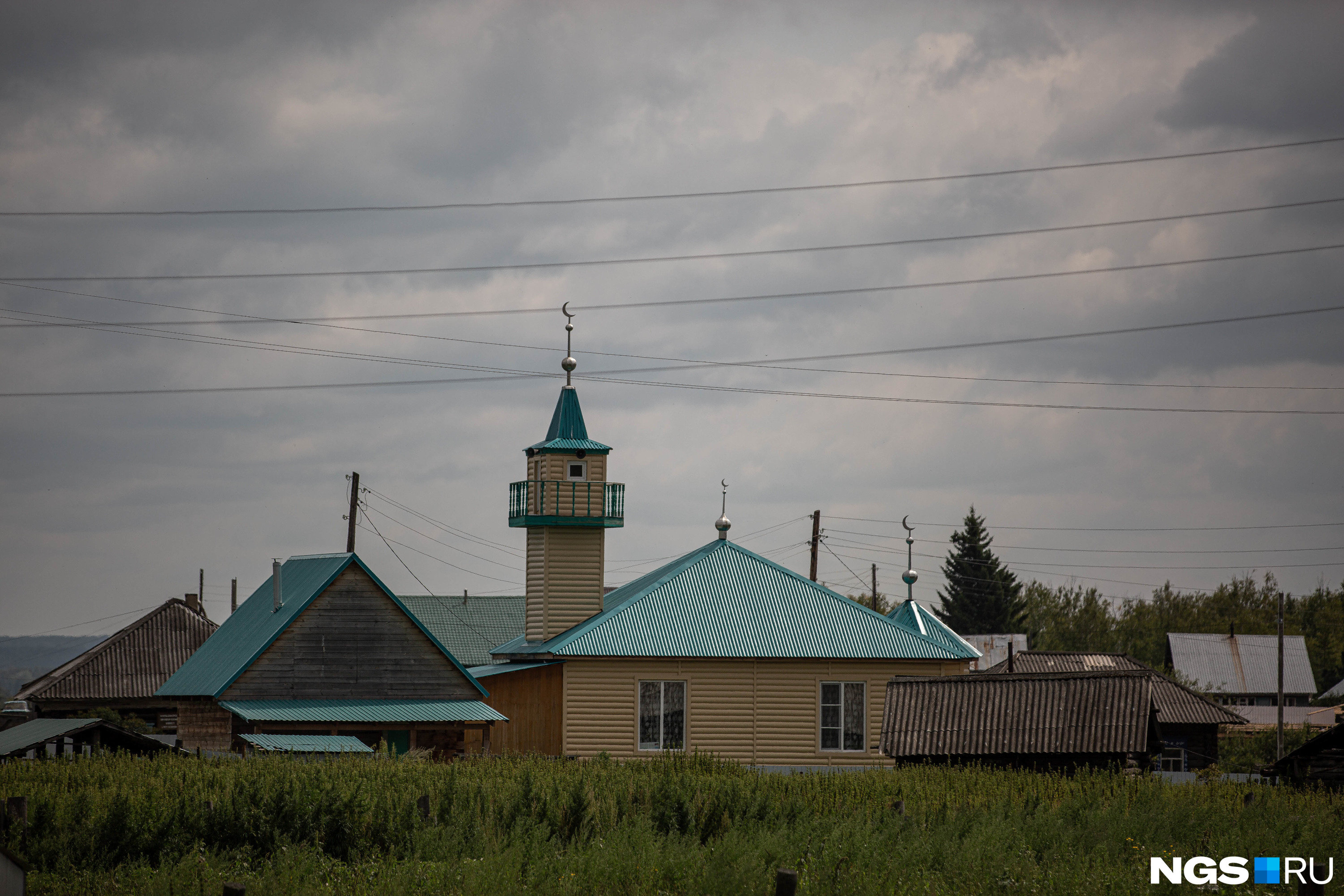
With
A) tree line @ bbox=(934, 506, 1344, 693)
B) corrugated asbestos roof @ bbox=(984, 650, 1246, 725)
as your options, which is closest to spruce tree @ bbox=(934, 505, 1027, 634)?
tree line @ bbox=(934, 506, 1344, 693)

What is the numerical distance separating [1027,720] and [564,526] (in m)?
15.3

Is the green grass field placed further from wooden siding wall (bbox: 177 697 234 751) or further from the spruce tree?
the spruce tree

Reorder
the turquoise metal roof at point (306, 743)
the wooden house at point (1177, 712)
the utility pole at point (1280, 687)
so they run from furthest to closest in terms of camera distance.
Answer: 1. the utility pole at point (1280, 687)
2. the wooden house at point (1177, 712)
3. the turquoise metal roof at point (306, 743)

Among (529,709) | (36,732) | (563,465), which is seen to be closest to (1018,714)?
(529,709)

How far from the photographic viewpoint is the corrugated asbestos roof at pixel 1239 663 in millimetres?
81562

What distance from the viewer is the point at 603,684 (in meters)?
35.6

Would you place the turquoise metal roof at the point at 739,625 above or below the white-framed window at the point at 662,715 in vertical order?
above

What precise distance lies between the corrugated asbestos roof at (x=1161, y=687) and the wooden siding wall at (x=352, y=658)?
19866mm

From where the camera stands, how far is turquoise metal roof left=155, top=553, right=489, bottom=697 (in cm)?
3369

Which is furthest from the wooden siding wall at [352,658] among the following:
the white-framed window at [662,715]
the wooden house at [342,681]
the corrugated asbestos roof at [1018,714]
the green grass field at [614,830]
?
the corrugated asbestos roof at [1018,714]

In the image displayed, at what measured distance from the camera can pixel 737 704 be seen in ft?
118

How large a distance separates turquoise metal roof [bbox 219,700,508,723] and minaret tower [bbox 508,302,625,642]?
173 inches

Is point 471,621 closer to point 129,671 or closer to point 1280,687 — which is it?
point 129,671

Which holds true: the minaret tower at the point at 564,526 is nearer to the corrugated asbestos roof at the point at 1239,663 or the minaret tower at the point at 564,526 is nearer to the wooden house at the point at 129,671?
the wooden house at the point at 129,671
